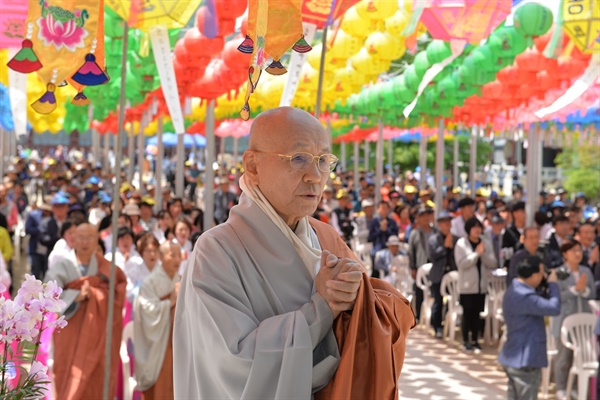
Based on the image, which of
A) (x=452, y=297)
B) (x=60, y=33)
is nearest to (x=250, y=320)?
(x=60, y=33)

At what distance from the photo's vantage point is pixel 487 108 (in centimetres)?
1305

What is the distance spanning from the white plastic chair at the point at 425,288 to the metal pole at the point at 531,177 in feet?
5.80

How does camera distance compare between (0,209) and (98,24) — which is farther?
(0,209)

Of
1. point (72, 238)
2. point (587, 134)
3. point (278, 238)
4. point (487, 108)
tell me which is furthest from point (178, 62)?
point (587, 134)

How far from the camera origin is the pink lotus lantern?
7.05m

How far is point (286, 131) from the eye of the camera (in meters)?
2.72

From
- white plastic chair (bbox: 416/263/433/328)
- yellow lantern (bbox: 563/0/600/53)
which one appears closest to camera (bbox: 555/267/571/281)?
yellow lantern (bbox: 563/0/600/53)

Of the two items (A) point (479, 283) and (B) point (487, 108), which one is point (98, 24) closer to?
(A) point (479, 283)

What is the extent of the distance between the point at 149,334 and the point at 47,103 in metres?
2.56

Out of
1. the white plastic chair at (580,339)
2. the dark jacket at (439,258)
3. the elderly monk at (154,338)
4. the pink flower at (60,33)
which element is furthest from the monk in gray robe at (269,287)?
the dark jacket at (439,258)

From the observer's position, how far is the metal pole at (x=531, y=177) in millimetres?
12625

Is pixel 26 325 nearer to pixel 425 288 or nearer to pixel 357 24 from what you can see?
pixel 357 24

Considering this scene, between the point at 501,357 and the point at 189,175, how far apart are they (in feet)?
68.7

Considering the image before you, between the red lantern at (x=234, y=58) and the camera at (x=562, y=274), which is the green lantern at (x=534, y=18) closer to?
the camera at (x=562, y=274)
